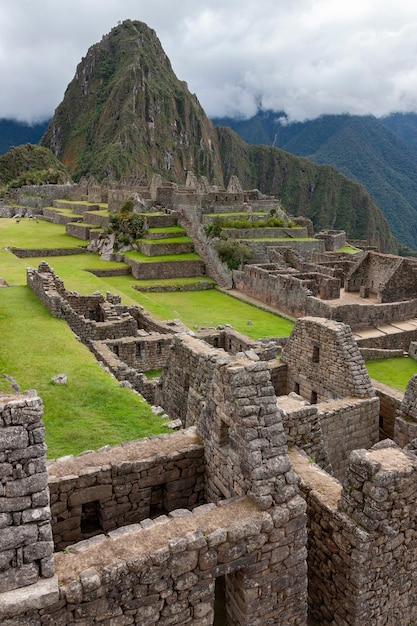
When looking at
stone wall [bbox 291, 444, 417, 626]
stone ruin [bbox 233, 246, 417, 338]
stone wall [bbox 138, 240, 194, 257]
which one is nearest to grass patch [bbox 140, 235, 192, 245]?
stone wall [bbox 138, 240, 194, 257]

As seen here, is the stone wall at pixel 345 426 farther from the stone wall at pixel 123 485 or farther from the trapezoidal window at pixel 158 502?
the trapezoidal window at pixel 158 502

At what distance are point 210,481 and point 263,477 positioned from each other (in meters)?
1.21

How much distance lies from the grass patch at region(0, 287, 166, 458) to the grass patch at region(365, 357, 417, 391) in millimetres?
10067

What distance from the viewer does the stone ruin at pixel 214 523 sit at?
3.44m

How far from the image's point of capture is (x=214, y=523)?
419 cm

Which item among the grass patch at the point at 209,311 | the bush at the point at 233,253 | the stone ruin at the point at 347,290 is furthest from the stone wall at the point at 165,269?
the stone ruin at the point at 347,290

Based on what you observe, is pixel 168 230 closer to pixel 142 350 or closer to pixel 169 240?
pixel 169 240

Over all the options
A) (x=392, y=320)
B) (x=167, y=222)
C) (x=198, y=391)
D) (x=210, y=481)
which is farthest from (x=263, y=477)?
(x=167, y=222)

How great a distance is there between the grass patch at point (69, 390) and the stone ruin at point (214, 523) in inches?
72.6

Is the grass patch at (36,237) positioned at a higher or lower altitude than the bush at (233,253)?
higher

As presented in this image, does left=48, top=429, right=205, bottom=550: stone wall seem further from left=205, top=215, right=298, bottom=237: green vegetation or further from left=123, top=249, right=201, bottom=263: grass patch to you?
left=205, top=215, right=298, bottom=237: green vegetation

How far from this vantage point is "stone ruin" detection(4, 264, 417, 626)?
11.3 feet

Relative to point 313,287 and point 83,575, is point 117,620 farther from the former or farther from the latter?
point 313,287

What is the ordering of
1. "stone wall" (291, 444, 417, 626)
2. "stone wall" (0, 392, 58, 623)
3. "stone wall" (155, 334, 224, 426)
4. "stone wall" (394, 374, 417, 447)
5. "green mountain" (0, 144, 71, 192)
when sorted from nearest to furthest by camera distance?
1. "stone wall" (0, 392, 58, 623)
2. "stone wall" (291, 444, 417, 626)
3. "stone wall" (155, 334, 224, 426)
4. "stone wall" (394, 374, 417, 447)
5. "green mountain" (0, 144, 71, 192)
